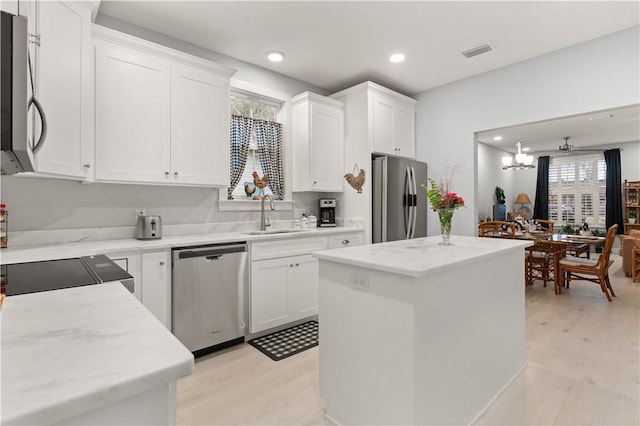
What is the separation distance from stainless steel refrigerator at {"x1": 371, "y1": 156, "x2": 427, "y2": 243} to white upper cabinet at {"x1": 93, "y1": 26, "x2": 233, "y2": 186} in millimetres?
1766

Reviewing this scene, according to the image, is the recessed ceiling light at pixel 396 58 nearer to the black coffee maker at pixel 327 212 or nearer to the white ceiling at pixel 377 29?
the white ceiling at pixel 377 29

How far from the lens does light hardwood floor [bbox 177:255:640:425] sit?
73.5 inches

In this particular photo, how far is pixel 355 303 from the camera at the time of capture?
5.70 feet

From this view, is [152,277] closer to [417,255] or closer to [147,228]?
[147,228]

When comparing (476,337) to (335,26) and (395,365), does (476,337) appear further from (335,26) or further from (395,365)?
(335,26)

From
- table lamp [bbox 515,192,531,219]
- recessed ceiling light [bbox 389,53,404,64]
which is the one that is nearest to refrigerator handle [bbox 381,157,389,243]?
recessed ceiling light [bbox 389,53,404,64]

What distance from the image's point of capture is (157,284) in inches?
93.6

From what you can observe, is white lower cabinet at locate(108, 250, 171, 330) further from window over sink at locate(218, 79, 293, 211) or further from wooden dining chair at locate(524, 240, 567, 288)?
wooden dining chair at locate(524, 240, 567, 288)

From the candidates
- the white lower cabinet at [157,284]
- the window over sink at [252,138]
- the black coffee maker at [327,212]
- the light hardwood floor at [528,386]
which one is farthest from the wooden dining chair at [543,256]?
the white lower cabinet at [157,284]

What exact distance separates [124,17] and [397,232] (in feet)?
11.0

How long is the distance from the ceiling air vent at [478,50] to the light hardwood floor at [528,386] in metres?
2.75

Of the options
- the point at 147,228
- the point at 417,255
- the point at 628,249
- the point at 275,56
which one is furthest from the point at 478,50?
the point at 628,249

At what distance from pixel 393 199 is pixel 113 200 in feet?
9.28

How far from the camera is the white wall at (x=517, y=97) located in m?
3.04
